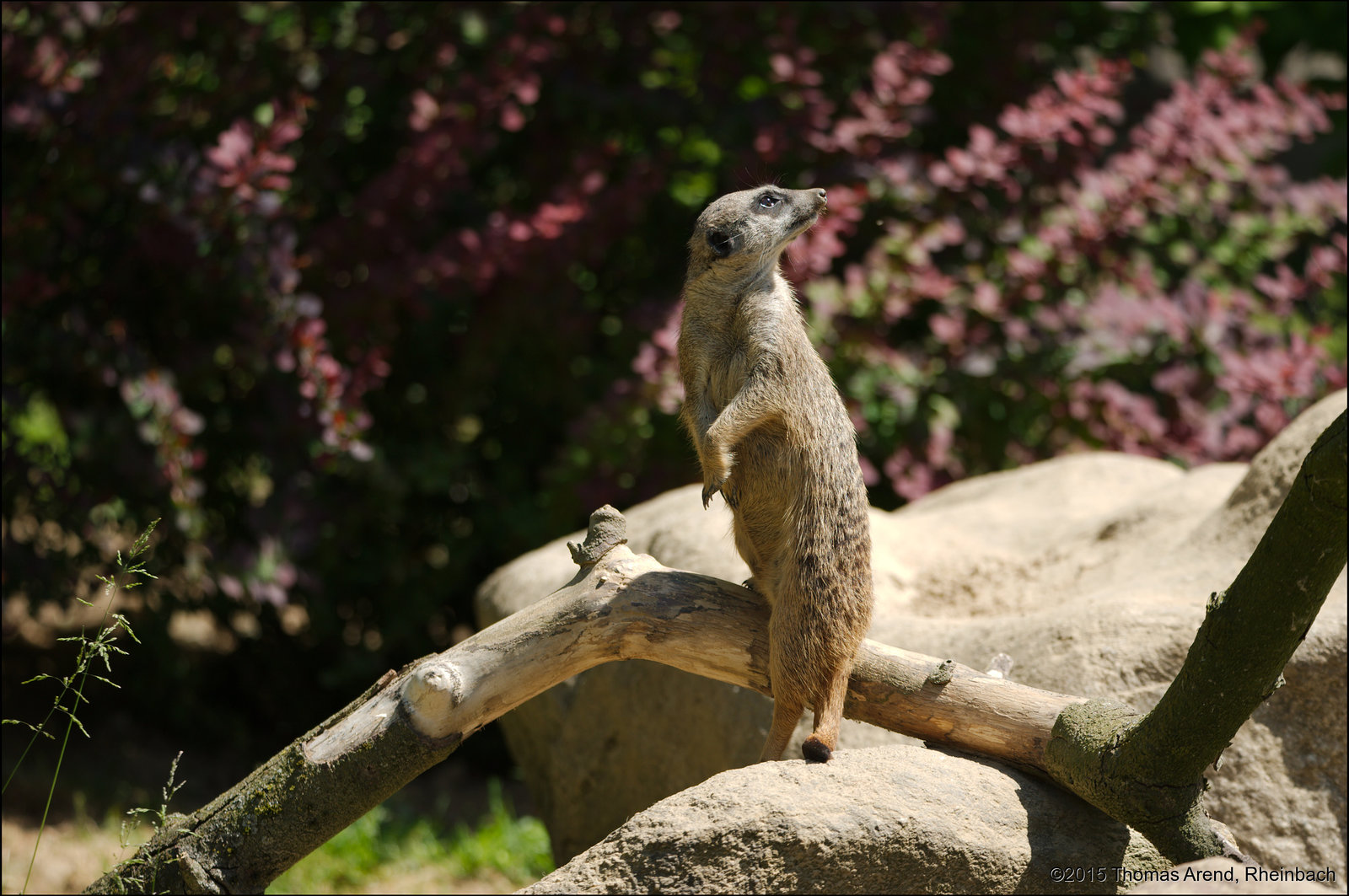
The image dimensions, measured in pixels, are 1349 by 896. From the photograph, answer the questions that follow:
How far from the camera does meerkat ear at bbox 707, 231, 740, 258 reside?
10.7ft

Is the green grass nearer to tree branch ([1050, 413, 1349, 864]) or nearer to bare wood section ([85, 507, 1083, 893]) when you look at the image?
bare wood section ([85, 507, 1083, 893])

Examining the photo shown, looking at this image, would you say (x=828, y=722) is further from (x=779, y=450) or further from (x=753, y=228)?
(x=753, y=228)

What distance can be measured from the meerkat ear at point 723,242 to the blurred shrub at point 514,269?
2075 mm

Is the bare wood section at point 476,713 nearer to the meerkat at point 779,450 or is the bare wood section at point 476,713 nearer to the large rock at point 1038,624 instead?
the meerkat at point 779,450

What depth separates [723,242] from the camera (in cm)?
328

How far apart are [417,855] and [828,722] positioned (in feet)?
9.21

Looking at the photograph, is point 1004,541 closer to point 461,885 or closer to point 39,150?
point 461,885

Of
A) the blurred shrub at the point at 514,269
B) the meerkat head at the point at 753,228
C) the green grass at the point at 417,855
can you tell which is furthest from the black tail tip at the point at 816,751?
the blurred shrub at the point at 514,269

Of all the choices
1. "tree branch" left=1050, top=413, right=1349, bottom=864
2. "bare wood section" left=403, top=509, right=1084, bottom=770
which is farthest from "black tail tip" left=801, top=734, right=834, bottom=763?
"tree branch" left=1050, top=413, right=1349, bottom=864

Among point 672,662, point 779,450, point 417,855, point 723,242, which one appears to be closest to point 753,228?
point 723,242

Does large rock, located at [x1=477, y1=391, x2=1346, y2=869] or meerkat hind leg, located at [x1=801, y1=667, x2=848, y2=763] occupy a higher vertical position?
meerkat hind leg, located at [x1=801, y1=667, x2=848, y2=763]

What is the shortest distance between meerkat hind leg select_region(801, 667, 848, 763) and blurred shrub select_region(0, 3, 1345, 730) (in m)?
2.61

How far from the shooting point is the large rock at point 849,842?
2.56m

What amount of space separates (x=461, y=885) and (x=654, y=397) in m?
2.31
